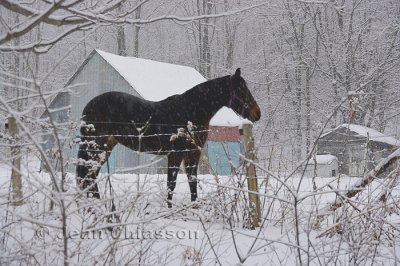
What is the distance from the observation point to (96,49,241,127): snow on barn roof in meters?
15.5

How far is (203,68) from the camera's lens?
29031 mm

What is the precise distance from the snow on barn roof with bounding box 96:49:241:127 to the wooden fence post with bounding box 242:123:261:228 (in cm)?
1016

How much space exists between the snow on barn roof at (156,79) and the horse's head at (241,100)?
8599 mm

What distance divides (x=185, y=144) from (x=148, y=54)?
26.0 meters

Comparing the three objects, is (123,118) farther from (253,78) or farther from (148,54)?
(148,54)

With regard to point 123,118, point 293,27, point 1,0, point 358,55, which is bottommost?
point 123,118

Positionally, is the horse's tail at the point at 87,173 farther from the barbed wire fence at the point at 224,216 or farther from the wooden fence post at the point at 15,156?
the wooden fence post at the point at 15,156

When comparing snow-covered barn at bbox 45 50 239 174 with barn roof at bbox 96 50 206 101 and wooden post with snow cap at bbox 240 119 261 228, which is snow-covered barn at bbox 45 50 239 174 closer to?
barn roof at bbox 96 50 206 101

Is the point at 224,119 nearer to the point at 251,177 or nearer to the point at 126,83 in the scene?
the point at 126,83

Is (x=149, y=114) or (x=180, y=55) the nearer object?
(x=149, y=114)

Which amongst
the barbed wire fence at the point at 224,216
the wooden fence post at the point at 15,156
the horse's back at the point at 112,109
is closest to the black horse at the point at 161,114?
the horse's back at the point at 112,109

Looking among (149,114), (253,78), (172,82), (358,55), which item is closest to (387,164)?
(149,114)

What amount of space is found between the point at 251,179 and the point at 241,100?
181cm

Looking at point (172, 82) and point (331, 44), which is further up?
point (331, 44)
